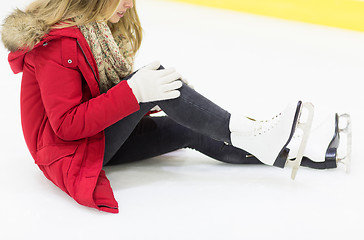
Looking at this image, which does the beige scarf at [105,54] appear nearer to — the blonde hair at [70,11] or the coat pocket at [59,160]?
the blonde hair at [70,11]

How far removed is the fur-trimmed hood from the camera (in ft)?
4.30

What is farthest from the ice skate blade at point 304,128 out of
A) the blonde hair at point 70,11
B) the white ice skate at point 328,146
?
the blonde hair at point 70,11

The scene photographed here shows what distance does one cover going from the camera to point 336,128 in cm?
164

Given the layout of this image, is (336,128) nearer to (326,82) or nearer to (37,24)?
(37,24)

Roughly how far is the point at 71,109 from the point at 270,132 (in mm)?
535

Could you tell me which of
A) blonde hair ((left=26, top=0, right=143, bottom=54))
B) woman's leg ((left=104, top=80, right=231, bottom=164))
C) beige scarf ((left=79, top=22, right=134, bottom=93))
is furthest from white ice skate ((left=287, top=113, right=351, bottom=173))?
blonde hair ((left=26, top=0, right=143, bottom=54))

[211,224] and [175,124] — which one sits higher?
[175,124]

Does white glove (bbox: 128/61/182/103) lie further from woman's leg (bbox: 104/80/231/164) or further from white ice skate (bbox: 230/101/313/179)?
white ice skate (bbox: 230/101/313/179)

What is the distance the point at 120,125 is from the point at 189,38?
2.05 meters

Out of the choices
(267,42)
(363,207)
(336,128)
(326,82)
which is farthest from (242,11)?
(363,207)

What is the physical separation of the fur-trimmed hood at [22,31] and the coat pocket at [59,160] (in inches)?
11.2

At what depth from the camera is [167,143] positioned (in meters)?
1.67

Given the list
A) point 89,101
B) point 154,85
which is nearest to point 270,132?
point 154,85

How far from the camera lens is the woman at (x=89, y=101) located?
1.34 metres
